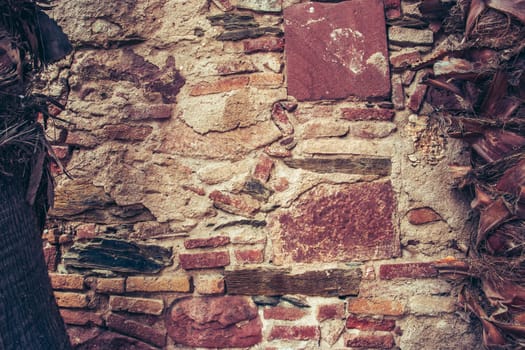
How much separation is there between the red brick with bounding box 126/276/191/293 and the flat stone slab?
832mm

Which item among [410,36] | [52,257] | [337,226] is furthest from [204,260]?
[410,36]

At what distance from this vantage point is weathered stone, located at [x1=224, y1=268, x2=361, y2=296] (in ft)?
5.87

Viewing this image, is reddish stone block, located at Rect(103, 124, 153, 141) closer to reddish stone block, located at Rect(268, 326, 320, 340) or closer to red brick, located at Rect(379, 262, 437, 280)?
reddish stone block, located at Rect(268, 326, 320, 340)

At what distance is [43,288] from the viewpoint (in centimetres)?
136

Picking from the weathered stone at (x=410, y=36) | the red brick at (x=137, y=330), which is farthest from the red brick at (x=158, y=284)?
the weathered stone at (x=410, y=36)

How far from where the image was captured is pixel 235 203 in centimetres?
184

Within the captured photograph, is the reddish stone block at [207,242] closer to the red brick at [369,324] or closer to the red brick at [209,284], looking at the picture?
the red brick at [209,284]

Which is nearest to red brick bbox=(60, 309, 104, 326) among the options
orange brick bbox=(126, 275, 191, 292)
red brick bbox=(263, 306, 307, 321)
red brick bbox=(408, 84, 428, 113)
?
orange brick bbox=(126, 275, 191, 292)

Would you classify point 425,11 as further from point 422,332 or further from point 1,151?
point 1,151

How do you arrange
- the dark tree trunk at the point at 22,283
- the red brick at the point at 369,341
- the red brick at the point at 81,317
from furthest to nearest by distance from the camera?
the red brick at the point at 81,317 < the red brick at the point at 369,341 < the dark tree trunk at the point at 22,283

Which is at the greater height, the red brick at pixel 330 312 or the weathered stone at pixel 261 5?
the weathered stone at pixel 261 5

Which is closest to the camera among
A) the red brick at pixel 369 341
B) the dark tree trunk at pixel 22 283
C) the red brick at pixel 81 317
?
the dark tree trunk at pixel 22 283

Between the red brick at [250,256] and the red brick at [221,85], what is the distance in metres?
0.63

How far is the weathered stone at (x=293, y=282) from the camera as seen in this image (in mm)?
1788
